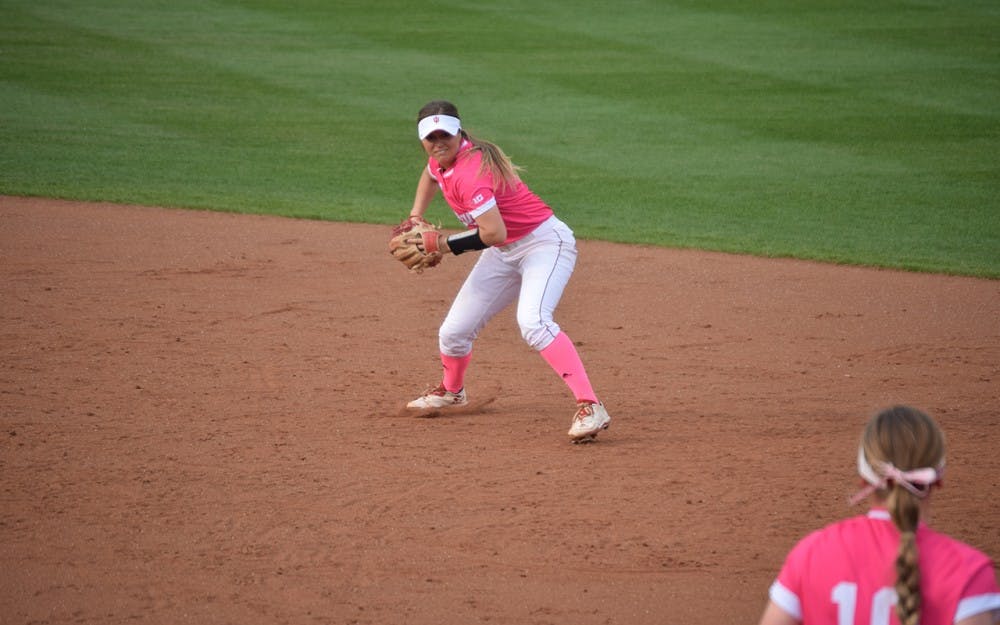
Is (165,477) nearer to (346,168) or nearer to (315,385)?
(315,385)

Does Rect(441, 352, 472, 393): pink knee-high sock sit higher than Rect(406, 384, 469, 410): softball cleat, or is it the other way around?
Rect(441, 352, 472, 393): pink knee-high sock

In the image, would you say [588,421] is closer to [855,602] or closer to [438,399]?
[438,399]

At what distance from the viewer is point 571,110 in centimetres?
1741

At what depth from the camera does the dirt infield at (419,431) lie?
16.7ft

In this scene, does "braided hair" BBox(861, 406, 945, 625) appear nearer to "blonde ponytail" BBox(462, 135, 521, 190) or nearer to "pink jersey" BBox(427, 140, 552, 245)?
"pink jersey" BBox(427, 140, 552, 245)

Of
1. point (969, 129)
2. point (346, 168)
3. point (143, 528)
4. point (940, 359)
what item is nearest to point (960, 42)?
point (969, 129)

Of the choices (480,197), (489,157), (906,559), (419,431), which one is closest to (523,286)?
(480,197)

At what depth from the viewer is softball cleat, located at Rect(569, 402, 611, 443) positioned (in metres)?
6.76

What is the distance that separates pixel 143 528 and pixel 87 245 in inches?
245

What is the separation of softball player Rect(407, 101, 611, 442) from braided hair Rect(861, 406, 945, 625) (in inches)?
156

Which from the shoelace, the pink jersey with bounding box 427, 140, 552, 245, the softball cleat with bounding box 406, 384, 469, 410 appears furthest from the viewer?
the softball cleat with bounding box 406, 384, 469, 410

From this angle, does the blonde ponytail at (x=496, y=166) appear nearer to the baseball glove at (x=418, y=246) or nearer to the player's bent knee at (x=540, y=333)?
the baseball glove at (x=418, y=246)

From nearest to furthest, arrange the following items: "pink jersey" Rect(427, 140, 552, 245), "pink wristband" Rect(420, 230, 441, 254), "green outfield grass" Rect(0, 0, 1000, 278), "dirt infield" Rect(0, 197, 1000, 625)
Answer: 1. "dirt infield" Rect(0, 197, 1000, 625)
2. "pink jersey" Rect(427, 140, 552, 245)
3. "pink wristband" Rect(420, 230, 441, 254)
4. "green outfield grass" Rect(0, 0, 1000, 278)

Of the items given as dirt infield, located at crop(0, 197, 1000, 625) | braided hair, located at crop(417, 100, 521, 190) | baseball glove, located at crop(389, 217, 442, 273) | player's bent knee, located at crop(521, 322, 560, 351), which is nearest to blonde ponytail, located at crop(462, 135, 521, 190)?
Result: braided hair, located at crop(417, 100, 521, 190)
